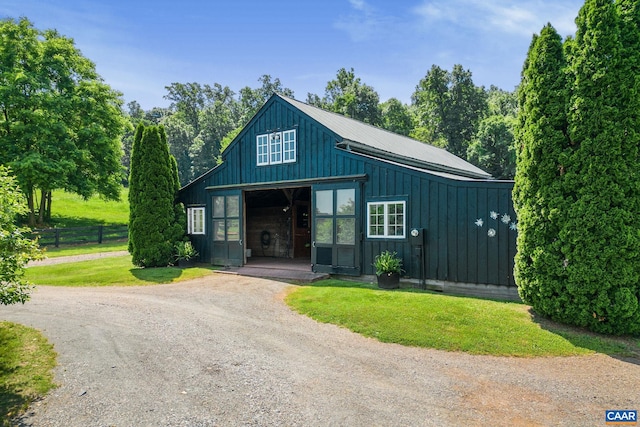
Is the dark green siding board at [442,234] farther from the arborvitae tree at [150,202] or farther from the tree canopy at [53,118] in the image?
the tree canopy at [53,118]

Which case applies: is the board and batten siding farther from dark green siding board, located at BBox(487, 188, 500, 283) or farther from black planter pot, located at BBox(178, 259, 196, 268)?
Answer: black planter pot, located at BBox(178, 259, 196, 268)

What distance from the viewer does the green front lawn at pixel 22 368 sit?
3.79m

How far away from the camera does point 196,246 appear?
571 inches

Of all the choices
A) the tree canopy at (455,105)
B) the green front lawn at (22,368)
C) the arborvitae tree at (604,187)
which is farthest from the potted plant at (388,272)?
the tree canopy at (455,105)

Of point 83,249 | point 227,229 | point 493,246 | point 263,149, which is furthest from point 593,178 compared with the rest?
point 83,249

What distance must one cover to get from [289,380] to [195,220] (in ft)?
37.3

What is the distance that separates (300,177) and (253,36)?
5.54 meters

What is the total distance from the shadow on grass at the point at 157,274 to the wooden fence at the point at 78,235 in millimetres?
10177

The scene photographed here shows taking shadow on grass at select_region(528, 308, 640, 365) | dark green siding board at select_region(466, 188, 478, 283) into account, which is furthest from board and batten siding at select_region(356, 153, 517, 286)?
shadow on grass at select_region(528, 308, 640, 365)

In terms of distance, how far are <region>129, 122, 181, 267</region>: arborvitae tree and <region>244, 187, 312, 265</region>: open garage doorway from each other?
368cm

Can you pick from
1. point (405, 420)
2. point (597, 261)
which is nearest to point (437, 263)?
point (597, 261)

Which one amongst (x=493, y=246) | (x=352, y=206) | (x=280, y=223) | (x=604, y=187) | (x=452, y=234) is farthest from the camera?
(x=280, y=223)

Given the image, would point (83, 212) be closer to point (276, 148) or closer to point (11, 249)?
point (276, 148)

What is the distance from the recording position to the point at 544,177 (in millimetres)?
6340
